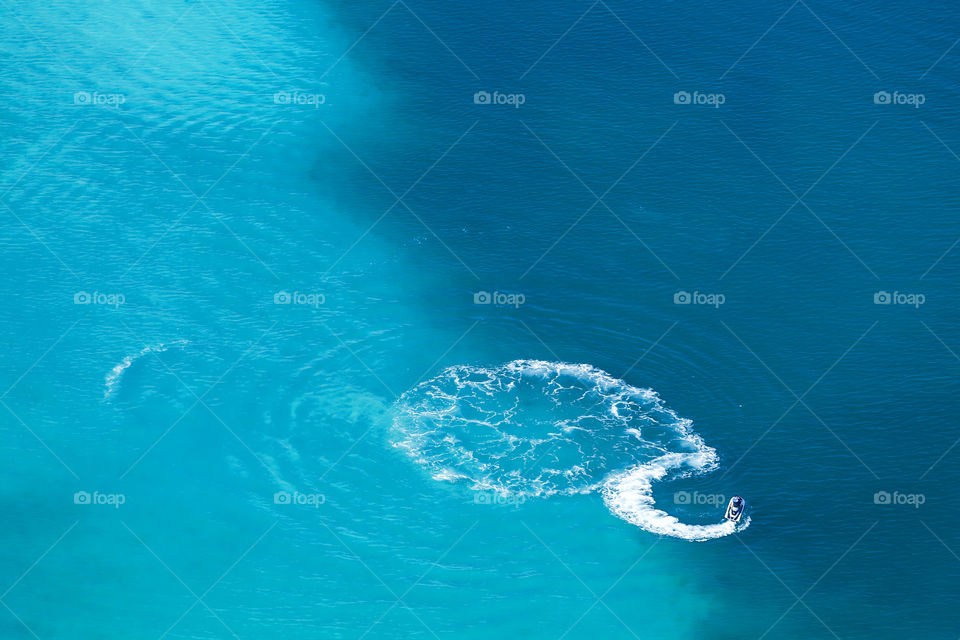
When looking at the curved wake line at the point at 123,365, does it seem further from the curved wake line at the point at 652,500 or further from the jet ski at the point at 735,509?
the jet ski at the point at 735,509

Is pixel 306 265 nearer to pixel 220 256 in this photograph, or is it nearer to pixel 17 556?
pixel 220 256

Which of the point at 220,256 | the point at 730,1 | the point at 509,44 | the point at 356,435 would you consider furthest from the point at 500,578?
the point at 730,1

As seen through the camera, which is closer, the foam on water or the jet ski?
the jet ski

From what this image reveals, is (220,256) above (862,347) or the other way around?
above

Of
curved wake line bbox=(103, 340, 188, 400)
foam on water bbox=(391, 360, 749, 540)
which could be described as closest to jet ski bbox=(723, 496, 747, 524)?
foam on water bbox=(391, 360, 749, 540)

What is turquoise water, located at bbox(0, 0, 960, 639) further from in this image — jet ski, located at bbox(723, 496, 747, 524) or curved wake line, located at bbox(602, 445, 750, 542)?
jet ski, located at bbox(723, 496, 747, 524)

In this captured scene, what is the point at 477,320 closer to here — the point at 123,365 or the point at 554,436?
the point at 554,436
